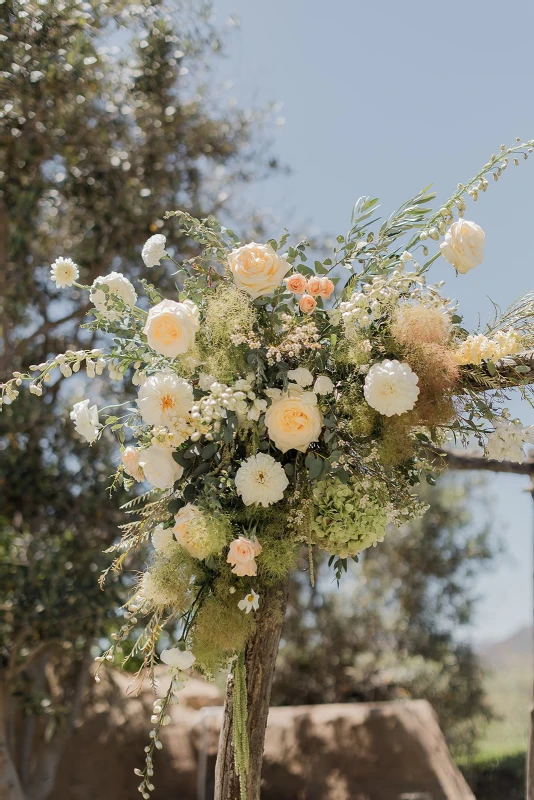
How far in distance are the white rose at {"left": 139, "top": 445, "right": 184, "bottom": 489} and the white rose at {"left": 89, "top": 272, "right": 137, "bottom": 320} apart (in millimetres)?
434

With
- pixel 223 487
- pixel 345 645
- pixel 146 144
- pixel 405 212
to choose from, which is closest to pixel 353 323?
pixel 405 212

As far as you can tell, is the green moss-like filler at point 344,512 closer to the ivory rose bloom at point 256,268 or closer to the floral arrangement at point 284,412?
the floral arrangement at point 284,412

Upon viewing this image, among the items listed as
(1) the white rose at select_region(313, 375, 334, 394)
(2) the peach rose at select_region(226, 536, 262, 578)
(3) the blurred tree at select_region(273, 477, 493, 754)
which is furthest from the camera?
(3) the blurred tree at select_region(273, 477, 493, 754)

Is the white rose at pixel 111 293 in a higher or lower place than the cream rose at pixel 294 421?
higher

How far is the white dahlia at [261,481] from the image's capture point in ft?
5.98

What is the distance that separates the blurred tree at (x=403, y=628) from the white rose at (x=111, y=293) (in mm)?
5982

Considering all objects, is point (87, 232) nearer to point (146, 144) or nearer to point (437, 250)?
point (146, 144)

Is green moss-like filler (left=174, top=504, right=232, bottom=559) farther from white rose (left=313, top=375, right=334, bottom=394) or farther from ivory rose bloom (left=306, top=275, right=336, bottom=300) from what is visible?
ivory rose bloom (left=306, top=275, right=336, bottom=300)

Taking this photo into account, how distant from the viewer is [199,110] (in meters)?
6.01

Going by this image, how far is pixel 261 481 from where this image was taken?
183cm

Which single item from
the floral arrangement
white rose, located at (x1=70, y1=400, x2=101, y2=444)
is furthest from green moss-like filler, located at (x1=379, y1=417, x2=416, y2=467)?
white rose, located at (x1=70, y1=400, x2=101, y2=444)

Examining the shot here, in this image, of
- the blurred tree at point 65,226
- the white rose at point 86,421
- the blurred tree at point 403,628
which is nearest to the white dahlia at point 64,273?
the white rose at point 86,421

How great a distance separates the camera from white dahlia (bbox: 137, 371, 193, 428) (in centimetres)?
186

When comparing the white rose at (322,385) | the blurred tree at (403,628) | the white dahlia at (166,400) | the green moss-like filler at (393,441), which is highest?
the white rose at (322,385)
